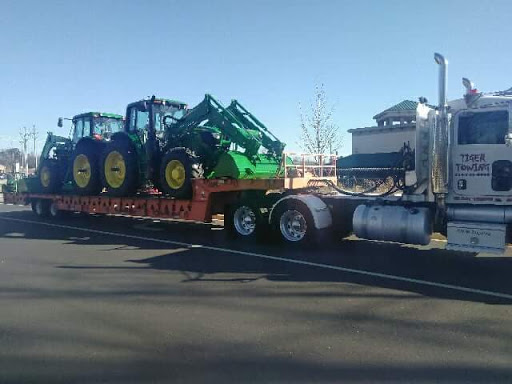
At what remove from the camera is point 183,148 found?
11.9 m

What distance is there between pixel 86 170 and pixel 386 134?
31.4 ft

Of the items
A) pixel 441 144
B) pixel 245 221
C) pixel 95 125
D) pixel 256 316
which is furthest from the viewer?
pixel 95 125

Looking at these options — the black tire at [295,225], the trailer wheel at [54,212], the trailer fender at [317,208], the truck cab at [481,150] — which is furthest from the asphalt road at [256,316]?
the trailer wheel at [54,212]

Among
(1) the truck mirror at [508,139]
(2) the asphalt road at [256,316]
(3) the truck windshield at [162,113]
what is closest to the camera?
(2) the asphalt road at [256,316]

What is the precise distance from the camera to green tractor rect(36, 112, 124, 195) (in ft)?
48.3

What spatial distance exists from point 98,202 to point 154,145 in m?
2.95

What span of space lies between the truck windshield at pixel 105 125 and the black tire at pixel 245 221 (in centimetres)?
683

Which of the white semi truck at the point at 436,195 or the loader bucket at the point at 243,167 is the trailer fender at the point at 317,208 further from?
the loader bucket at the point at 243,167

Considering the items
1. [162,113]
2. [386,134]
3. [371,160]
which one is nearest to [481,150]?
[371,160]

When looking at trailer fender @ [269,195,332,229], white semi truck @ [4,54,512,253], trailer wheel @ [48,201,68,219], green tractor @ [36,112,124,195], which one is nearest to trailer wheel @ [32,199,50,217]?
trailer wheel @ [48,201,68,219]

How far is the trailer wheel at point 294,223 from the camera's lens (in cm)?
961

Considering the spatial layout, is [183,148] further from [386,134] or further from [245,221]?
[386,134]

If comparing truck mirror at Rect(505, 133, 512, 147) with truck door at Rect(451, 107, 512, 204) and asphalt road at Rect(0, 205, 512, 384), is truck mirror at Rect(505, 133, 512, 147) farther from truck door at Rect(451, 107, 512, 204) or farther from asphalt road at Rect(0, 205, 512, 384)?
asphalt road at Rect(0, 205, 512, 384)

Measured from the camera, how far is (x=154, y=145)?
12.8 meters
